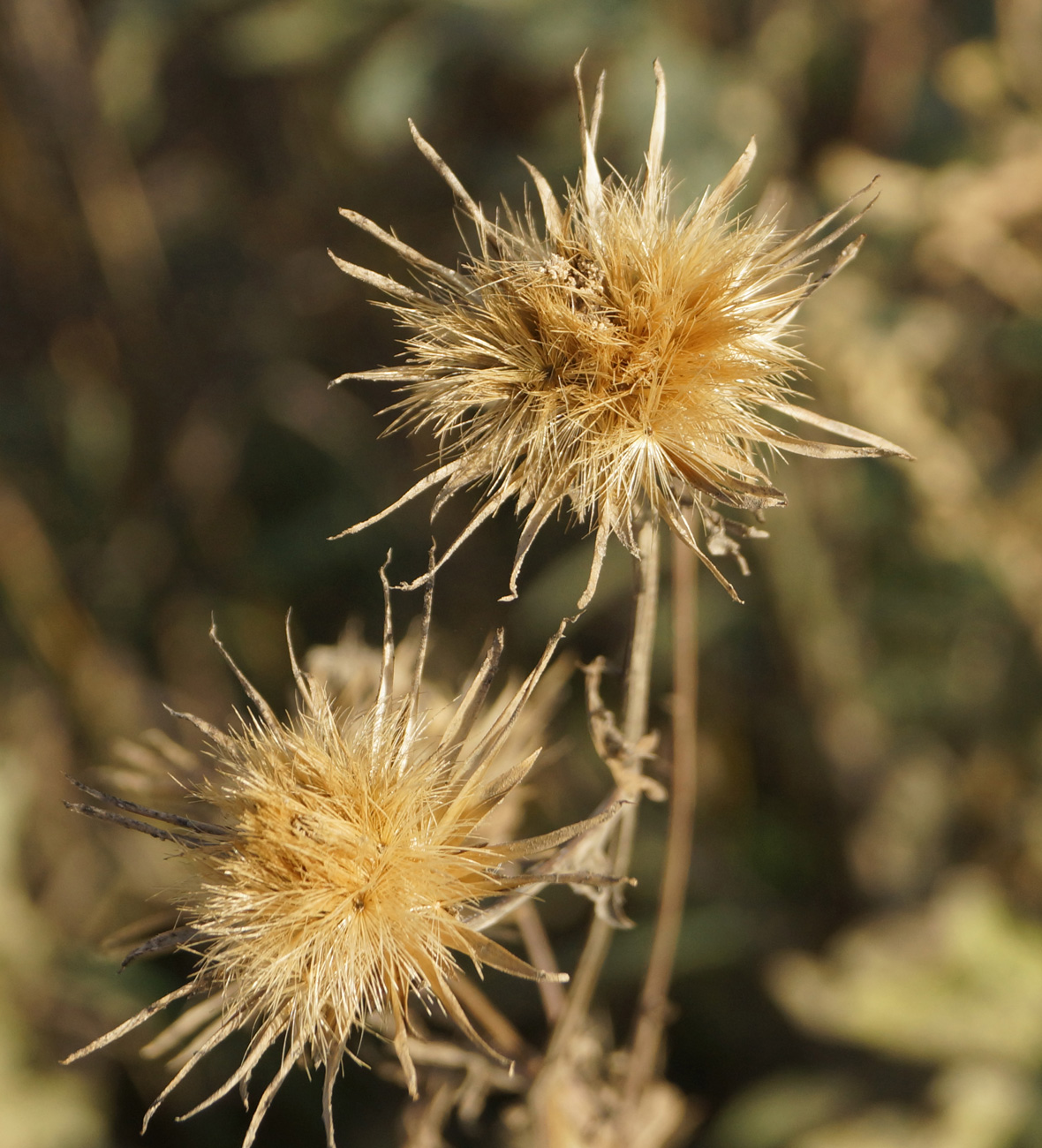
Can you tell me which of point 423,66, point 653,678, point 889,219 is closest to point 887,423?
point 889,219

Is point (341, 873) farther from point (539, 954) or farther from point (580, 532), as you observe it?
point (580, 532)

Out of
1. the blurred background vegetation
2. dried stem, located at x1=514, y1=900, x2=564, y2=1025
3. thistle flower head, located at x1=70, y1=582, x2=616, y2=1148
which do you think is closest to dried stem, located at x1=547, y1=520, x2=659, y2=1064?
dried stem, located at x1=514, y1=900, x2=564, y2=1025

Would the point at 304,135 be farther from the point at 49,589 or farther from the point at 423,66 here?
the point at 49,589

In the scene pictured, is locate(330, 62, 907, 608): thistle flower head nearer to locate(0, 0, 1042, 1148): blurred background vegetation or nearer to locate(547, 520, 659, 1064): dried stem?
locate(547, 520, 659, 1064): dried stem

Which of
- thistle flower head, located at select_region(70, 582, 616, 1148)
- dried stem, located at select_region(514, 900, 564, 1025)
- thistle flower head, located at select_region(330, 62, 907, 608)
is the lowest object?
dried stem, located at select_region(514, 900, 564, 1025)

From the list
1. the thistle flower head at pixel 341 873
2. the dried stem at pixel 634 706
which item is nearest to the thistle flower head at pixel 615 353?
the dried stem at pixel 634 706

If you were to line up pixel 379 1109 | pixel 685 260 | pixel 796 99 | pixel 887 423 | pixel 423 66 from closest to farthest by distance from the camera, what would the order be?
pixel 685 260, pixel 887 423, pixel 379 1109, pixel 423 66, pixel 796 99
